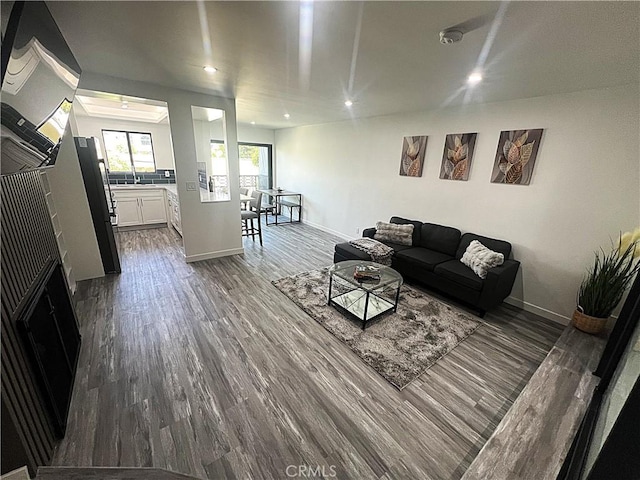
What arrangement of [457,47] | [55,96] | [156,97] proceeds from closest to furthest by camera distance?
[55,96]
[457,47]
[156,97]

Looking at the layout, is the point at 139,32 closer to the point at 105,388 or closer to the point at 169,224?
the point at 105,388

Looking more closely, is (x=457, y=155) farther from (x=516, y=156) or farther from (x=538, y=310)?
(x=538, y=310)

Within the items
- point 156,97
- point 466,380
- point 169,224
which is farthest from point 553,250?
point 169,224

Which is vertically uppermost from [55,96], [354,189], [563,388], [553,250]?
[55,96]

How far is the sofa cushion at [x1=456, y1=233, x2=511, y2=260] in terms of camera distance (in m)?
3.17

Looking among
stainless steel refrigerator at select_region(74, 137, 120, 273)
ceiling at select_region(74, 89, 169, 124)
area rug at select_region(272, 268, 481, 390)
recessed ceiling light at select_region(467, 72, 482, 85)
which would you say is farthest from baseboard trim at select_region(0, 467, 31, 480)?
ceiling at select_region(74, 89, 169, 124)

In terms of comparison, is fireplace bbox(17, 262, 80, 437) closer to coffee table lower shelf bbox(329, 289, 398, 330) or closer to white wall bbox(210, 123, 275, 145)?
coffee table lower shelf bbox(329, 289, 398, 330)

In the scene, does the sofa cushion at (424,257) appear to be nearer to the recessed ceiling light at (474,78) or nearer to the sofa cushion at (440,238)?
the sofa cushion at (440,238)

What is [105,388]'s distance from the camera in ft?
6.11

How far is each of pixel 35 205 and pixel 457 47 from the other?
3336mm

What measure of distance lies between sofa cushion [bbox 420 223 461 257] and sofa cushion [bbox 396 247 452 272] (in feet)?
0.28

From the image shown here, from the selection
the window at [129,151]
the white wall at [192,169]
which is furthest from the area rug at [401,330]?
the window at [129,151]

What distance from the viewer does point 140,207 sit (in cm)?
558

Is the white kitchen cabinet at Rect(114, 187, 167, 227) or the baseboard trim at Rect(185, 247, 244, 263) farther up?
the white kitchen cabinet at Rect(114, 187, 167, 227)
